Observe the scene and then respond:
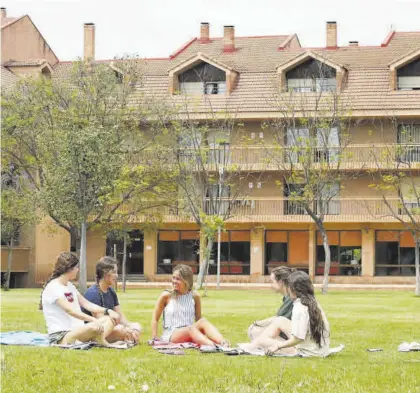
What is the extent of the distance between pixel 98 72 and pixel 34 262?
14.4 meters

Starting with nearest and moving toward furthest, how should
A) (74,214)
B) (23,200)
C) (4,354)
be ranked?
(4,354), (74,214), (23,200)

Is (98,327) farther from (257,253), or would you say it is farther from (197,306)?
(257,253)

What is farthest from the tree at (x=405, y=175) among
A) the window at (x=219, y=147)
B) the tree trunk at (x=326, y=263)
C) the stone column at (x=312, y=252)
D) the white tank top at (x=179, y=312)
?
the white tank top at (x=179, y=312)

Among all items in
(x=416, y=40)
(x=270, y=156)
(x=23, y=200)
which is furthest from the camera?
(x=416, y=40)

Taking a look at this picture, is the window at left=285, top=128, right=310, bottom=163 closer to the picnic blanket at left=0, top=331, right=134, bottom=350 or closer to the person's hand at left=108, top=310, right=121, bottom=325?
the person's hand at left=108, top=310, right=121, bottom=325

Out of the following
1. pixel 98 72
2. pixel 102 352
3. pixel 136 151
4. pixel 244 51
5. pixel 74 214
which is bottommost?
pixel 102 352

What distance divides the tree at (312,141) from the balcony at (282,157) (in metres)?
0.13

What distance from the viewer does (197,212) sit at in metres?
47.8

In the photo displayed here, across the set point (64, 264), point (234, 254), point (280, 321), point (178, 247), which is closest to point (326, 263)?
point (234, 254)

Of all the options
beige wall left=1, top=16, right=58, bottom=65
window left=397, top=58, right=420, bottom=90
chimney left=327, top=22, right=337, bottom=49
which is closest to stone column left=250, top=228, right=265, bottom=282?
window left=397, top=58, right=420, bottom=90

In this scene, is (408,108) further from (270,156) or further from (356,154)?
(270,156)

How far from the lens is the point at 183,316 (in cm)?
1527

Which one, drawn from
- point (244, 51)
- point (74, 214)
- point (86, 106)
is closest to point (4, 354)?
point (74, 214)

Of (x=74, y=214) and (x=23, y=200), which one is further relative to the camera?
(x=23, y=200)
